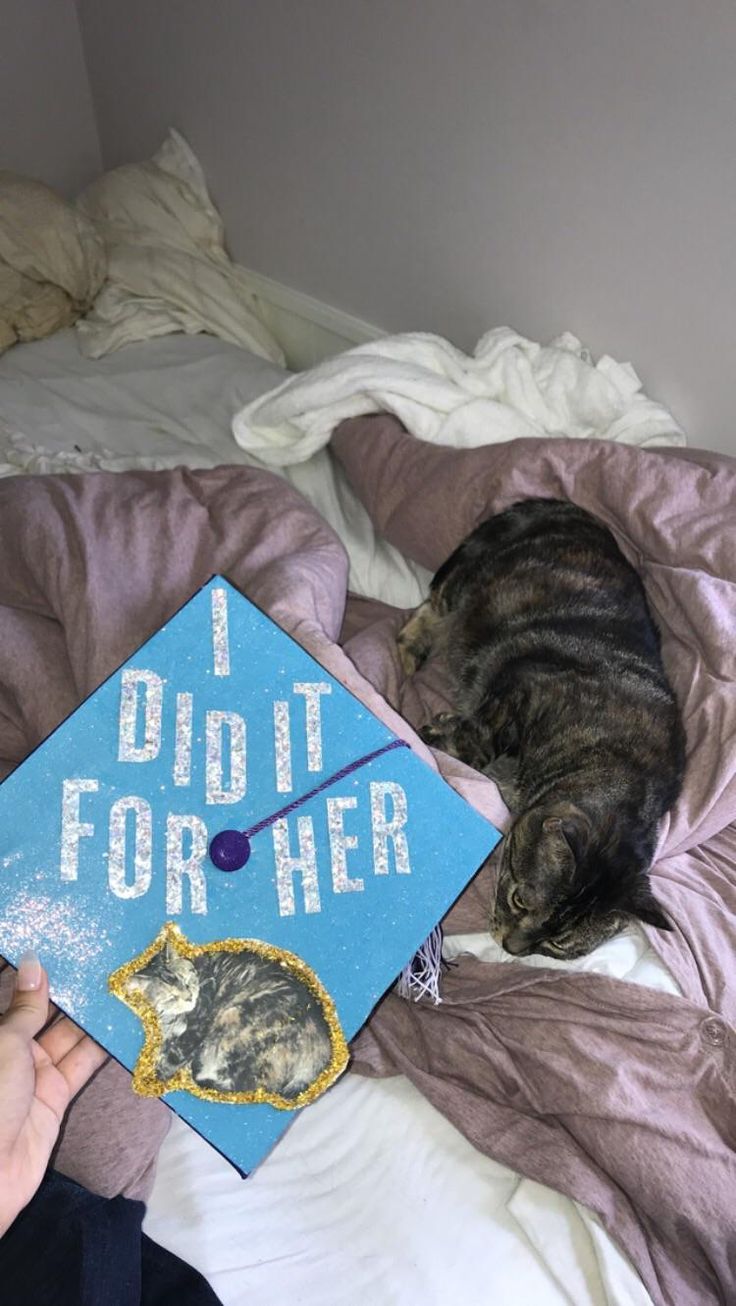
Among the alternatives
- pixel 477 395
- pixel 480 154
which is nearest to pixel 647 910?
pixel 477 395

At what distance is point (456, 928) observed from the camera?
129 cm

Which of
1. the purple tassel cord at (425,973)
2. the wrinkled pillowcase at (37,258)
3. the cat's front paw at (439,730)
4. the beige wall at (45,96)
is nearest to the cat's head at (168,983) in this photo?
the purple tassel cord at (425,973)

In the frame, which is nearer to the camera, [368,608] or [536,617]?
[536,617]

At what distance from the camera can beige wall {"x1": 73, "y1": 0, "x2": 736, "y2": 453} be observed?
1.61m

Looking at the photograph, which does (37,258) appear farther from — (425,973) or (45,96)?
(425,973)

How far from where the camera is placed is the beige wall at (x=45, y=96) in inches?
97.7

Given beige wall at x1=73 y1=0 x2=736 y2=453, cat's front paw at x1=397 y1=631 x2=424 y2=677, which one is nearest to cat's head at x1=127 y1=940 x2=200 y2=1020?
cat's front paw at x1=397 y1=631 x2=424 y2=677

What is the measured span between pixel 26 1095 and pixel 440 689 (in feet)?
3.17

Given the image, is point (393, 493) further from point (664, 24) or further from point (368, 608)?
point (664, 24)

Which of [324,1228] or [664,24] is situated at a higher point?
[664,24]

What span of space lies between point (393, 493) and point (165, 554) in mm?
528

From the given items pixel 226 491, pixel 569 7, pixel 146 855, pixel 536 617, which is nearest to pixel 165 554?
pixel 226 491

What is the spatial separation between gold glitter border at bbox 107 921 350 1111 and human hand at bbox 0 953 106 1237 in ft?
0.25

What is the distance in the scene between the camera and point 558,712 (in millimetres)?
1434
